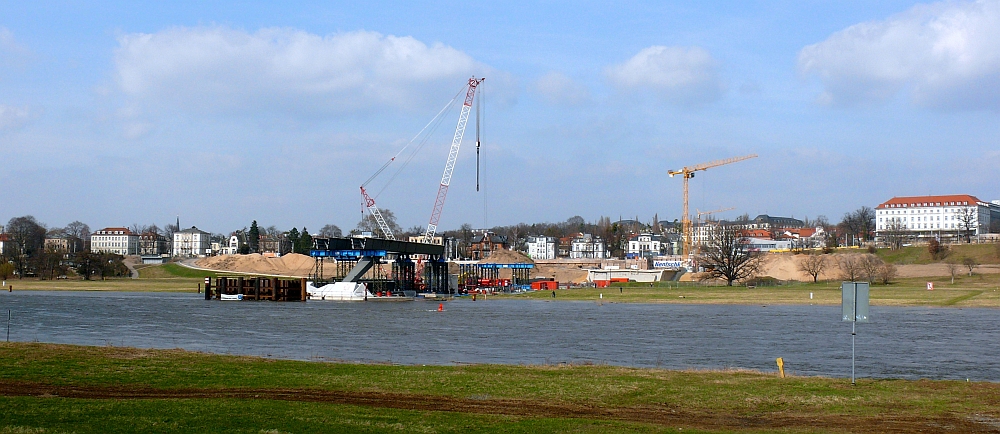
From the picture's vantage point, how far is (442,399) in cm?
1855

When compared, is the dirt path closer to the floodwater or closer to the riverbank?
the floodwater

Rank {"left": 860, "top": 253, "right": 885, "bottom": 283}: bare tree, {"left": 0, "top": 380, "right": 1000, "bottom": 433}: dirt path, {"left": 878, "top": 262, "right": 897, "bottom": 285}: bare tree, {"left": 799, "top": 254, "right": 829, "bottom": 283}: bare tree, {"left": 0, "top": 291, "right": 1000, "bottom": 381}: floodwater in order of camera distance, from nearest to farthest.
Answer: {"left": 0, "top": 380, "right": 1000, "bottom": 433}: dirt path < {"left": 0, "top": 291, "right": 1000, "bottom": 381}: floodwater < {"left": 878, "top": 262, "right": 897, "bottom": 285}: bare tree < {"left": 860, "top": 253, "right": 885, "bottom": 283}: bare tree < {"left": 799, "top": 254, "right": 829, "bottom": 283}: bare tree

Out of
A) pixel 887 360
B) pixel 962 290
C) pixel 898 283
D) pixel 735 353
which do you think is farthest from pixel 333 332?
pixel 898 283

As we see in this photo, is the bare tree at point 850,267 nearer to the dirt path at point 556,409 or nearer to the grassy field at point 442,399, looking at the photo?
the grassy field at point 442,399

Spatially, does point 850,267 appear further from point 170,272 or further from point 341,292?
point 170,272

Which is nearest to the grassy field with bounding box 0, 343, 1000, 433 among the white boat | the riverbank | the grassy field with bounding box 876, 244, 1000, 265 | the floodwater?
the floodwater

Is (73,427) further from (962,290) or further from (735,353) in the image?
(962,290)

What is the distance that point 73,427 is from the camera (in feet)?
44.3

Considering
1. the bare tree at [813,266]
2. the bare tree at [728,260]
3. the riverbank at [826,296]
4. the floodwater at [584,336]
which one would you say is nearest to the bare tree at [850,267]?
the bare tree at [813,266]

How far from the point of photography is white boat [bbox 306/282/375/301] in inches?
4016

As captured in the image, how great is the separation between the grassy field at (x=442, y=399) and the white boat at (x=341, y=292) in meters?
76.9

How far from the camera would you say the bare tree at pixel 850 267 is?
124 meters

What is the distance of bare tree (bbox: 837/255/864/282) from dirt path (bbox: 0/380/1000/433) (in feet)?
363

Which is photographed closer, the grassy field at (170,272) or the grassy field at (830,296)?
the grassy field at (830,296)
